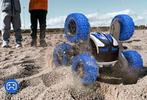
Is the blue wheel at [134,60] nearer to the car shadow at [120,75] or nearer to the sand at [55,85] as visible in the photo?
the car shadow at [120,75]

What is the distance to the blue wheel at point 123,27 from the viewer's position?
213 inches

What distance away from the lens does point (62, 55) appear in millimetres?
5523

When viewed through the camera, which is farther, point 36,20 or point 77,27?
point 36,20

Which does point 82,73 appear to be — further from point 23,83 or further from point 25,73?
point 25,73

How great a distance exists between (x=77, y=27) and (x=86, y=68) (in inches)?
27.9

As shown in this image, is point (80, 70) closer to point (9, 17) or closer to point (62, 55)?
point (62, 55)

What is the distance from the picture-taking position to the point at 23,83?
16.4 feet

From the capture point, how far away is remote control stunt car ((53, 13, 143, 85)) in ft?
16.6

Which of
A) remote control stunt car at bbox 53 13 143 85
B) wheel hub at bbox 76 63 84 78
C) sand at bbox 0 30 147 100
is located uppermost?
remote control stunt car at bbox 53 13 143 85

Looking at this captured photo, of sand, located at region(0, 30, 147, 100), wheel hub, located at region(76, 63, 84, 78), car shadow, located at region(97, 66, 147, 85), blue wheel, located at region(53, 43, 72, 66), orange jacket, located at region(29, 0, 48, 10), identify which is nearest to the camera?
sand, located at region(0, 30, 147, 100)

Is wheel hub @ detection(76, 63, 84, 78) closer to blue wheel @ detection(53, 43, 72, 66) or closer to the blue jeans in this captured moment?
blue wheel @ detection(53, 43, 72, 66)

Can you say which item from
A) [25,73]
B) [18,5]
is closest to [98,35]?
[25,73]

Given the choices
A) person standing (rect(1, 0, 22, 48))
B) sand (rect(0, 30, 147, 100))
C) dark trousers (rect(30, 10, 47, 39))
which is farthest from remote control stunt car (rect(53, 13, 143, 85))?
dark trousers (rect(30, 10, 47, 39))

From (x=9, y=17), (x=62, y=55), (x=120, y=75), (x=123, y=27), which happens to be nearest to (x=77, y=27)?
(x=62, y=55)
